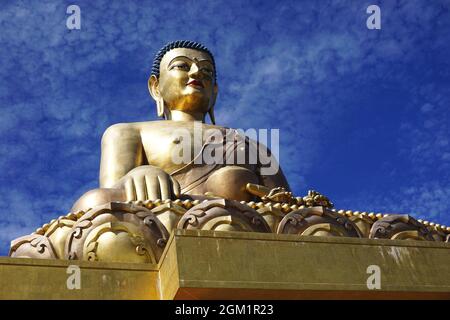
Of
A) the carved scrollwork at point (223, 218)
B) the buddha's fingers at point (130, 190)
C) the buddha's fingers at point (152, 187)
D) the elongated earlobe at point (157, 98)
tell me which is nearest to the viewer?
the carved scrollwork at point (223, 218)

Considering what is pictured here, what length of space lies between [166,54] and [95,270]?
4.67 meters

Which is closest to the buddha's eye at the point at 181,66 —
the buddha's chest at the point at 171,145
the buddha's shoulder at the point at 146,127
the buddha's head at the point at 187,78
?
the buddha's head at the point at 187,78

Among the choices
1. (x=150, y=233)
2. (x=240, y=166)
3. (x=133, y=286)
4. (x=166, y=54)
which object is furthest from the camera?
(x=166, y=54)

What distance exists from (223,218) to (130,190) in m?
1.45

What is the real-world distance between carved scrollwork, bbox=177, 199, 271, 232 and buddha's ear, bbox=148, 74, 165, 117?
384 cm

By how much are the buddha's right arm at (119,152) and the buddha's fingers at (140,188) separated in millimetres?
1285

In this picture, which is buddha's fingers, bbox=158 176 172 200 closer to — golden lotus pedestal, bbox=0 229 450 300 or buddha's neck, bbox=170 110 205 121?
golden lotus pedestal, bbox=0 229 450 300

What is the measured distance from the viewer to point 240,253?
3.87 metres

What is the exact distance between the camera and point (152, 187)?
586 cm

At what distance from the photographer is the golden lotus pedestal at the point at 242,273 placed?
3.74 metres

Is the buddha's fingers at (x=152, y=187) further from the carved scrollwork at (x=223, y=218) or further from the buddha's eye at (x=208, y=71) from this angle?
the buddha's eye at (x=208, y=71)

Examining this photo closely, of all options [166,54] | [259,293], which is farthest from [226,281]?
[166,54]
